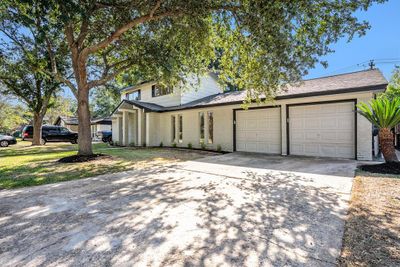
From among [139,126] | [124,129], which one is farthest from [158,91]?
[124,129]

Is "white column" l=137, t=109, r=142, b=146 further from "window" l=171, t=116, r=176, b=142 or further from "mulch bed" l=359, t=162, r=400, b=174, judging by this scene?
"mulch bed" l=359, t=162, r=400, b=174

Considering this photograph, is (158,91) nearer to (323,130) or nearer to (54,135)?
(54,135)

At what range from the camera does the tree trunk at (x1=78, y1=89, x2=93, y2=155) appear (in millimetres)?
9570

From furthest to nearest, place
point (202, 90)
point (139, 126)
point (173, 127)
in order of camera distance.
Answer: point (202, 90), point (139, 126), point (173, 127)

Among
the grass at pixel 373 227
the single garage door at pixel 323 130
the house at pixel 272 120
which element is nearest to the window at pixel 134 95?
the house at pixel 272 120

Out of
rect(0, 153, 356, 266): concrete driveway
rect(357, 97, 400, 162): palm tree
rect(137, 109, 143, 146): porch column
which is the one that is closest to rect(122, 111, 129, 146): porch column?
rect(137, 109, 143, 146): porch column

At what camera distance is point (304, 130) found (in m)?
9.75

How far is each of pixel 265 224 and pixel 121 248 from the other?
79.9 inches

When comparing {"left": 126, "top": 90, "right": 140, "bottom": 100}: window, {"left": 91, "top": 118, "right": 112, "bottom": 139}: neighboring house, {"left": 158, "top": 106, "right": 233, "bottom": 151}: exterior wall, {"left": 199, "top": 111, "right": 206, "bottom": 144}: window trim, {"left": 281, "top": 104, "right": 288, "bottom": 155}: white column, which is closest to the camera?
{"left": 281, "top": 104, "right": 288, "bottom": 155}: white column

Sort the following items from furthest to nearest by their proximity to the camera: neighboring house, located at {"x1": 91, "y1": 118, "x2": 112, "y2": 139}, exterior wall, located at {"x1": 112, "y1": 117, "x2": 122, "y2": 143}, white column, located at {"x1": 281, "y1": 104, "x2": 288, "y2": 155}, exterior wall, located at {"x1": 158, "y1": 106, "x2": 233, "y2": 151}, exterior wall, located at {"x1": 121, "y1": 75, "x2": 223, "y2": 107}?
neighboring house, located at {"x1": 91, "y1": 118, "x2": 112, "y2": 139}, exterior wall, located at {"x1": 112, "y1": 117, "x2": 122, "y2": 143}, exterior wall, located at {"x1": 121, "y1": 75, "x2": 223, "y2": 107}, exterior wall, located at {"x1": 158, "y1": 106, "x2": 233, "y2": 151}, white column, located at {"x1": 281, "y1": 104, "x2": 288, "y2": 155}

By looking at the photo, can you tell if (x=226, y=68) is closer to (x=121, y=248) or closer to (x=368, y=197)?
(x=368, y=197)

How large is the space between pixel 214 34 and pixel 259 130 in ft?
17.2

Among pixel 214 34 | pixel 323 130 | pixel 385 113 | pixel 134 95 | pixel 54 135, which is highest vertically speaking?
pixel 214 34

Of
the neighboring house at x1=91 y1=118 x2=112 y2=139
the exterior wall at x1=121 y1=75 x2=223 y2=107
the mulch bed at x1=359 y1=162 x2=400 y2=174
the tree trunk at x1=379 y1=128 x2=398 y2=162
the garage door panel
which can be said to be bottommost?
the mulch bed at x1=359 y1=162 x2=400 y2=174
